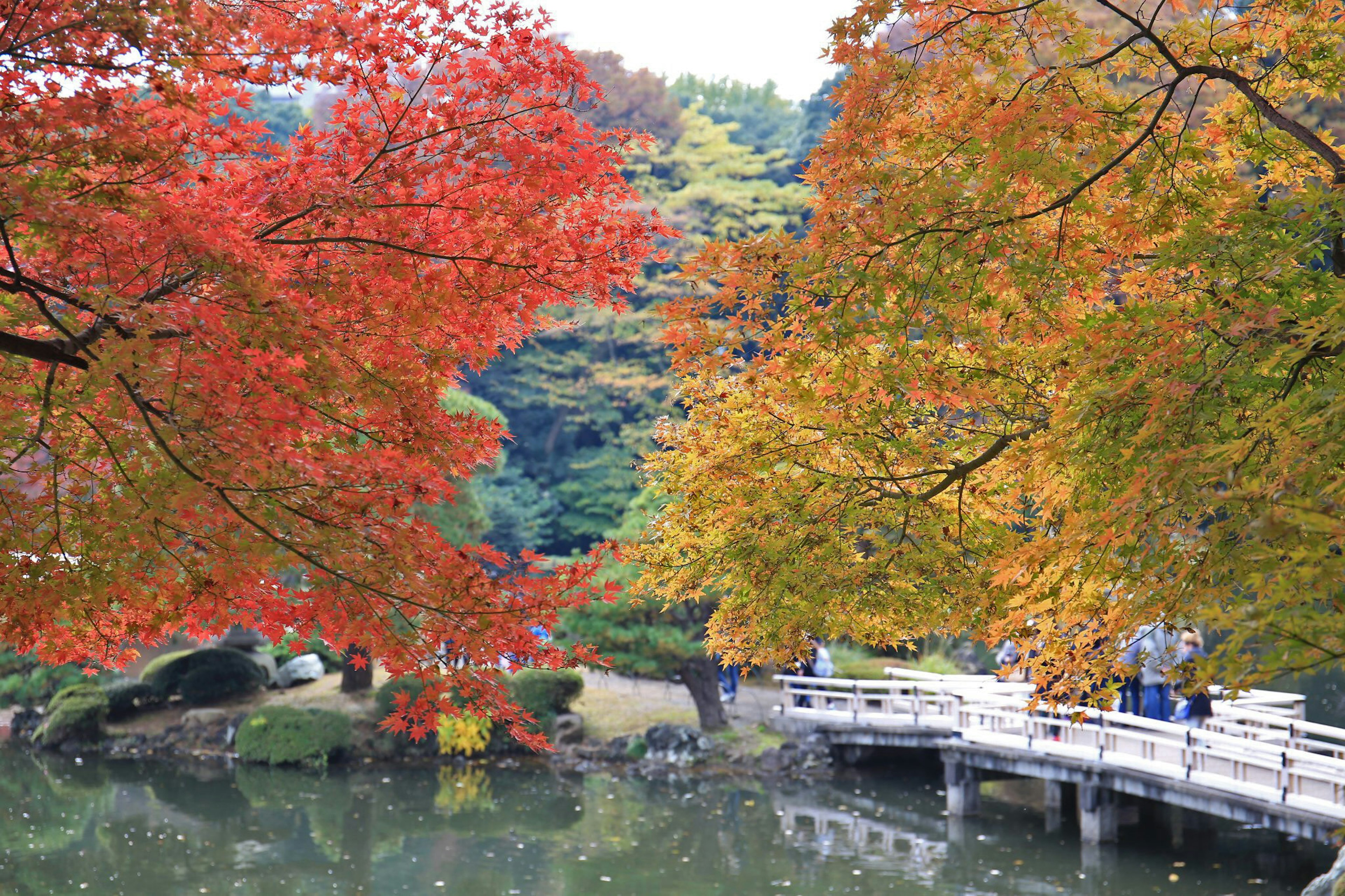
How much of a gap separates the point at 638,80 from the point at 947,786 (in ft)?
62.7

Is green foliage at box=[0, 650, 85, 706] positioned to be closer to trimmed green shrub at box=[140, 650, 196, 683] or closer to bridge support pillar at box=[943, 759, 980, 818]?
trimmed green shrub at box=[140, 650, 196, 683]

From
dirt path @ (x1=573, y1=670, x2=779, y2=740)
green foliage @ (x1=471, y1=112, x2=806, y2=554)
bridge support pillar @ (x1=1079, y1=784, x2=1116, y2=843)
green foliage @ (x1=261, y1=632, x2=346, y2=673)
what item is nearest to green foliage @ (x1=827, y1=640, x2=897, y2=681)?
dirt path @ (x1=573, y1=670, x2=779, y2=740)

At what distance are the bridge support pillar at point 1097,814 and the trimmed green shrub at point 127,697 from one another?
12.8 metres

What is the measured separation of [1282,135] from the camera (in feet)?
15.4

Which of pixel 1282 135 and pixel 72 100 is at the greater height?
pixel 1282 135

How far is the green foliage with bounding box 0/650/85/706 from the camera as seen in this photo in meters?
16.5

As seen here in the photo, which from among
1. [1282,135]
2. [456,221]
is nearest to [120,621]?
[456,221]

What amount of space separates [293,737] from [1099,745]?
997cm

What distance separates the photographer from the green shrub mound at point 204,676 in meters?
16.5

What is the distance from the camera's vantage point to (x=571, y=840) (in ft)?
38.2

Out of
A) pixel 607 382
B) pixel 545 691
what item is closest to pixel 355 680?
pixel 545 691

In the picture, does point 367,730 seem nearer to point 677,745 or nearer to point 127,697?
point 127,697

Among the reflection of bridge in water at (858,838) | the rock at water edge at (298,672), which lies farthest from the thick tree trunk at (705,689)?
the rock at water edge at (298,672)

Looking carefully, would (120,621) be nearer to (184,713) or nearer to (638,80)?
(184,713)
